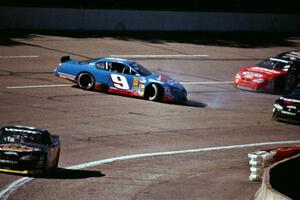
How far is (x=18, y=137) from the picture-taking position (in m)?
18.2

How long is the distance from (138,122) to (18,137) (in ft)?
22.9

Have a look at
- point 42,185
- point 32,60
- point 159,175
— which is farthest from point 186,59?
point 42,185

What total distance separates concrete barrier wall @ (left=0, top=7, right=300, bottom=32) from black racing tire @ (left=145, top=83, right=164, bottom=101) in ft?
42.0

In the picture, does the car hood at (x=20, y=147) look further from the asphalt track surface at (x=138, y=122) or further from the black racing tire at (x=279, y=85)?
the black racing tire at (x=279, y=85)

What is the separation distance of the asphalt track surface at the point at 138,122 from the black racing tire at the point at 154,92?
11.9 inches

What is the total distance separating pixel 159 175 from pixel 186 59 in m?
18.7

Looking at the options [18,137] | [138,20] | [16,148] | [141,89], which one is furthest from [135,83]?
[138,20]

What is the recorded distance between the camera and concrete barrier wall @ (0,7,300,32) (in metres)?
38.7

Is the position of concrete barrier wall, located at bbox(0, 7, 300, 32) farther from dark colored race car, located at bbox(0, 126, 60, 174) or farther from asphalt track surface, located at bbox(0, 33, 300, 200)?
dark colored race car, located at bbox(0, 126, 60, 174)

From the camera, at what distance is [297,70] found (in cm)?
3306

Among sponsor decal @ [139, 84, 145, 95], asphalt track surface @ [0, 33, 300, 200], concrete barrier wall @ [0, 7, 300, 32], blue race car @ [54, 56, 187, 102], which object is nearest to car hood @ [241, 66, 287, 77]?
asphalt track surface @ [0, 33, 300, 200]

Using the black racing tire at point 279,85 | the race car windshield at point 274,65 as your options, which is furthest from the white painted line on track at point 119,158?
the race car windshield at point 274,65

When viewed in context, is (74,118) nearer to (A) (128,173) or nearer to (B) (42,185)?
(A) (128,173)

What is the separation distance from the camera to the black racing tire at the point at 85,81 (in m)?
28.2
